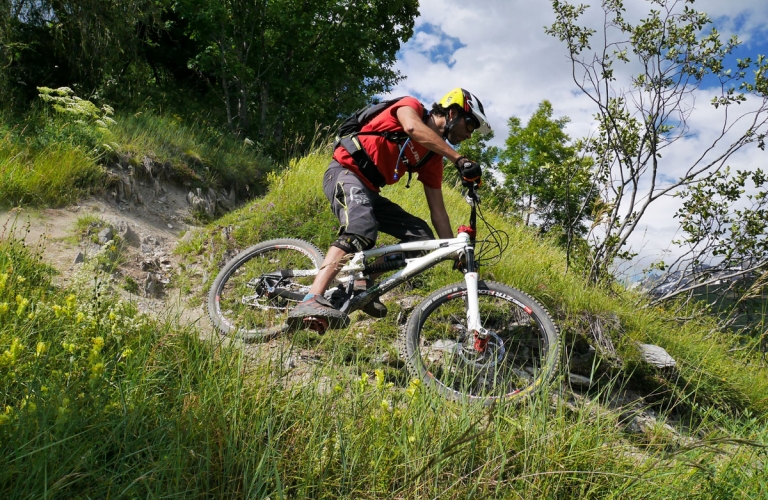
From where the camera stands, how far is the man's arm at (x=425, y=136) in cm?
376

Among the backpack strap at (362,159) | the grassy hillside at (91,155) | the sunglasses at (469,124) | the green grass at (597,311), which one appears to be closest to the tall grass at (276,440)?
the green grass at (597,311)

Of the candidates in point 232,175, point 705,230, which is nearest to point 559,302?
point 705,230

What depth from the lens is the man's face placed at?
405 centimetres

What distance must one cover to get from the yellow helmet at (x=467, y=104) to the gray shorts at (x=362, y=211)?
1010 mm

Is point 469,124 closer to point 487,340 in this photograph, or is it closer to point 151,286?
point 487,340

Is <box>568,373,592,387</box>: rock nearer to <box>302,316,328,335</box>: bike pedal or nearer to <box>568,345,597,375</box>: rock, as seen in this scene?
<box>568,345,597,375</box>: rock

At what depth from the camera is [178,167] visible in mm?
7969

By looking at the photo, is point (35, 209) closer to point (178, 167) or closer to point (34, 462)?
point (178, 167)

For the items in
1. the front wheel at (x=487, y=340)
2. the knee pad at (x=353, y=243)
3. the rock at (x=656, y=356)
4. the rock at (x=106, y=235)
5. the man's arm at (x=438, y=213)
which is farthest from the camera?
the rock at (x=106, y=235)

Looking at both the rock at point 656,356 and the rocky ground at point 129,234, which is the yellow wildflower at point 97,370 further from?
the rock at point 656,356

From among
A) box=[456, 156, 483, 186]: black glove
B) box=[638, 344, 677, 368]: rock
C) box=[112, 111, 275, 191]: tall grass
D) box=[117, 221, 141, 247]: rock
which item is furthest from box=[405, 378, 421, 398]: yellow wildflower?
box=[112, 111, 275, 191]: tall grass

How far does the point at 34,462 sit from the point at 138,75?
35.6 feet

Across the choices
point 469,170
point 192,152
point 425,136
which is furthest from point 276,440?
point 192,152

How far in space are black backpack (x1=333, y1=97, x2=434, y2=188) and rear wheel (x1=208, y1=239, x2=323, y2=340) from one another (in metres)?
1.02
